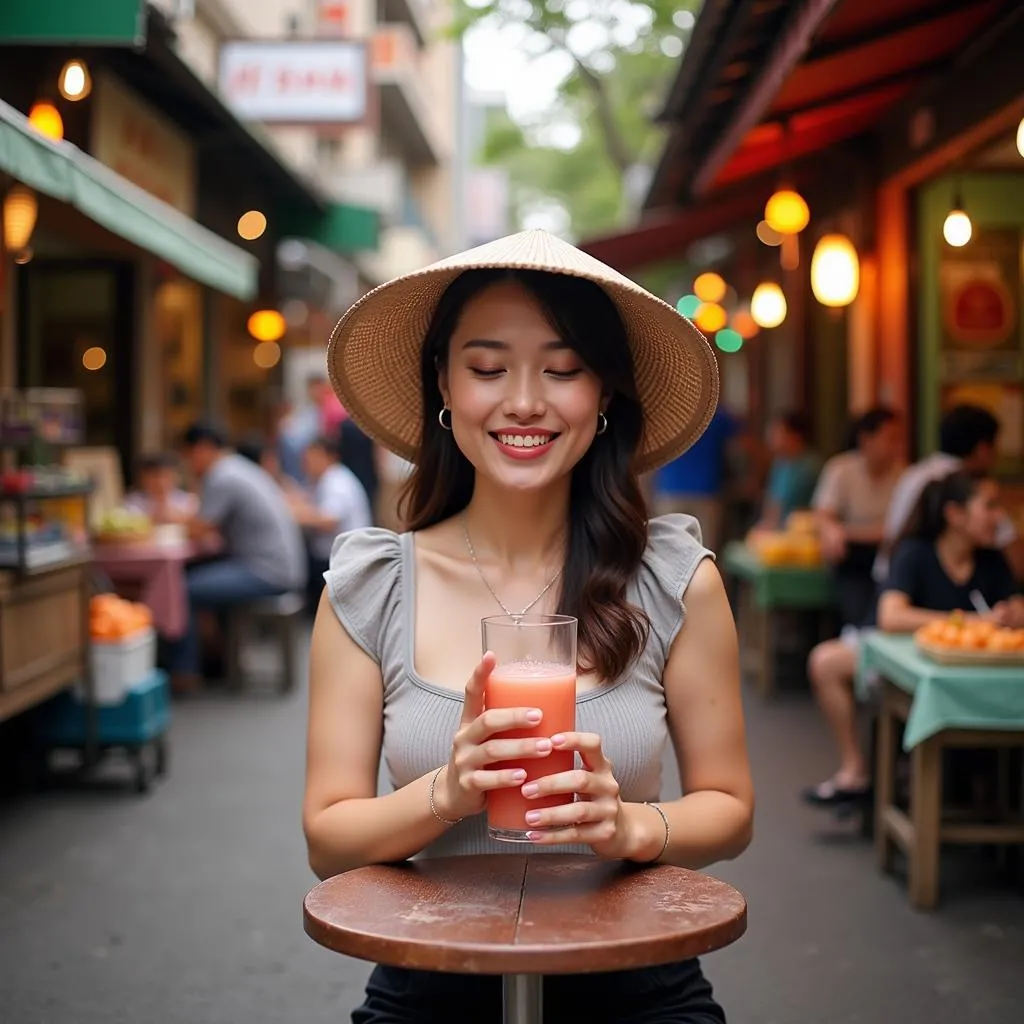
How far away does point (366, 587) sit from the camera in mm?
2580

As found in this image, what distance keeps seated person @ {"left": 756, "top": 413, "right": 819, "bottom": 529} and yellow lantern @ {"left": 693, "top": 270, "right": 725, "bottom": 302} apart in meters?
7.41

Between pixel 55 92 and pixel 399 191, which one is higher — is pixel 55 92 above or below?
below

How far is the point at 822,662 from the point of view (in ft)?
21.9

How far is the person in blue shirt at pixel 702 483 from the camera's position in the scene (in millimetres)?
14023

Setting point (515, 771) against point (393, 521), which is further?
point (393, 521)

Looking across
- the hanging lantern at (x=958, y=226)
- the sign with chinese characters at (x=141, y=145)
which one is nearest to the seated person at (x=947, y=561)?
the hanging lantern at (x=958, y=226)

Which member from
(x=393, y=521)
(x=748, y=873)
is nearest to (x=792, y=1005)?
(x=748, y=873)

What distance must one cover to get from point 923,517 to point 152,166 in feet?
22.1

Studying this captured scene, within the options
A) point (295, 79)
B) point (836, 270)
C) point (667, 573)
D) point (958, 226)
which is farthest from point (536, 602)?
point (295, 79)

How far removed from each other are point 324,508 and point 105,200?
5851 mm

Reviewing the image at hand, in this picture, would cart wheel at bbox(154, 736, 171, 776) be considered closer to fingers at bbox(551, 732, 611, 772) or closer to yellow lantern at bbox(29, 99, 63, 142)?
yellow lantern at bbox(29, 99, 63, 142)

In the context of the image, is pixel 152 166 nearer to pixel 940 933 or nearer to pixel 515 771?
pixel 940 933

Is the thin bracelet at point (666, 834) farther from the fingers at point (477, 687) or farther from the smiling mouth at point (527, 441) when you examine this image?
the smiling mouth at point (527, 441)

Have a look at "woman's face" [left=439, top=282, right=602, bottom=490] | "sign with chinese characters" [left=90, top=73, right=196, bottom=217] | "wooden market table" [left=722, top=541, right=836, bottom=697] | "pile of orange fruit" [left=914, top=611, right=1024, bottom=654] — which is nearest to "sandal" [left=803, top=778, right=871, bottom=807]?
"pile of orange fruit" [left=914, top=611, right=1024, bottom=654]
